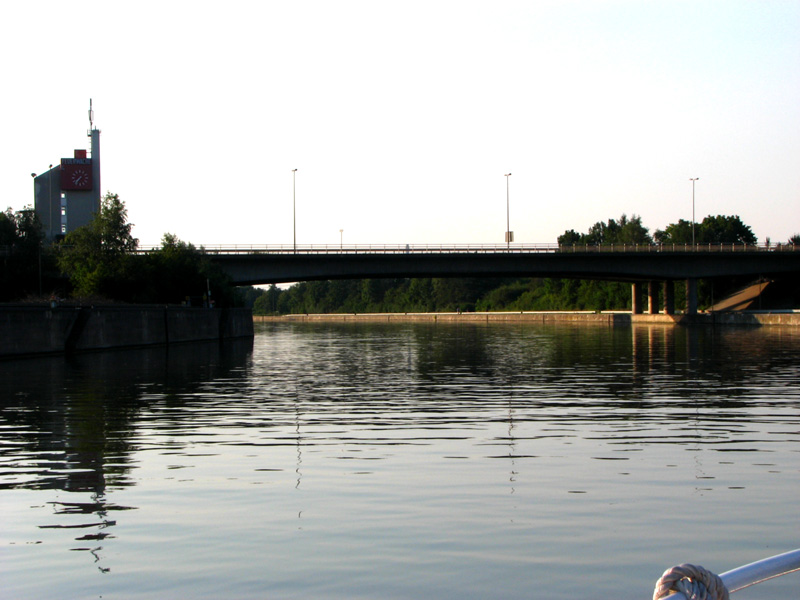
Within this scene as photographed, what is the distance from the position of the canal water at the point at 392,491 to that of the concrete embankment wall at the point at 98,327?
765 inches

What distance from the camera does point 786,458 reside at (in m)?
15.3

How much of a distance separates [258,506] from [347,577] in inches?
135

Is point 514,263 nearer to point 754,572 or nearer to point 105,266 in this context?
point 105,266

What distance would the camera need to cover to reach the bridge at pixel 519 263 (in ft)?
294

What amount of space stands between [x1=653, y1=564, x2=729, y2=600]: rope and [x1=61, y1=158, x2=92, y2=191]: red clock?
350 feet

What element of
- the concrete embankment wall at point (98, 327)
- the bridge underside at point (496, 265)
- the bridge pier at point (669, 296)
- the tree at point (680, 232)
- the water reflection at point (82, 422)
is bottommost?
the water reflection at point (82, 422)

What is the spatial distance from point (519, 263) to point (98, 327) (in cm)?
5099

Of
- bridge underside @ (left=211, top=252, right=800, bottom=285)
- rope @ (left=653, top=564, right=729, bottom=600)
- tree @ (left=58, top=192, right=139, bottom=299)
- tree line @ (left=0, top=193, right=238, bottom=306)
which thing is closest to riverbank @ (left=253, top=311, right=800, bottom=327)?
bridge underside @ (left=211, top=252, right=800, bottom=285)

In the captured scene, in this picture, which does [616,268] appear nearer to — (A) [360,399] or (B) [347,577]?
(A) [360,399]

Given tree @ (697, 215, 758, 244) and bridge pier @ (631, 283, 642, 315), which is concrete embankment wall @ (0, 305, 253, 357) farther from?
tree @ (697, 215, 758, 244)

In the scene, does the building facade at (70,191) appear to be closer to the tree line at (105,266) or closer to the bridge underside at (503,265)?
the tree line at (105,266)

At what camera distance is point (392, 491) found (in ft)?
41.6

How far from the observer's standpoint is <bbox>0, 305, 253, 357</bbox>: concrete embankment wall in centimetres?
4634

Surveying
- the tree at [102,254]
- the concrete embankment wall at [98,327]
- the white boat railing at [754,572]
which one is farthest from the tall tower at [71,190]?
the white boat railing at [754,572]
